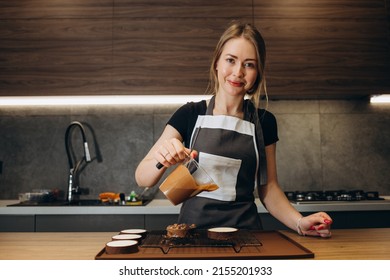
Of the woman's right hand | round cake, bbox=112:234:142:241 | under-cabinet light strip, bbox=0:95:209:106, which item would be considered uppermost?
under-cabinet light strip, bbox=0:95:209:106

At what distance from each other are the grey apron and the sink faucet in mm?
1351

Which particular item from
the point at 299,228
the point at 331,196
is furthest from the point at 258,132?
the point at 331,196

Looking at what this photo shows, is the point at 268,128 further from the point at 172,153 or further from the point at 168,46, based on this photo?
the point at 168,46

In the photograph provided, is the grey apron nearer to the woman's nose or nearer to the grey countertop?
the woman's nose

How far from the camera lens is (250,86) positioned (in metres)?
1.39

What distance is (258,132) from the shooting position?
1458 mm

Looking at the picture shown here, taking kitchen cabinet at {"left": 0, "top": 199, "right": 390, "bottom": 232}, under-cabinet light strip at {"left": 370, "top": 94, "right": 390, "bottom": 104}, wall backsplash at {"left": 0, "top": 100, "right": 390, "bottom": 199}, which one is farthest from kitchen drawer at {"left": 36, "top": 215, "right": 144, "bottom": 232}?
under-cabinet light strip at {"left": 370, "top": 94, "right": 390, "bottom": 104}

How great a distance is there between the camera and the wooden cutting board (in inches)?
33.0

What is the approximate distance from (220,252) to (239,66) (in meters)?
0.73

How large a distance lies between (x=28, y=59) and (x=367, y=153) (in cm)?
251

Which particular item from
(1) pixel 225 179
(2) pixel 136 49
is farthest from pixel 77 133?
(1) pixel 225 179

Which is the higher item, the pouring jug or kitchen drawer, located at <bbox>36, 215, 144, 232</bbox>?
the pouring jug

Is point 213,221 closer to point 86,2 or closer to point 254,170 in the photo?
point 254,170

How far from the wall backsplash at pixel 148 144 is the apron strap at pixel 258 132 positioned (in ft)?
3.96
